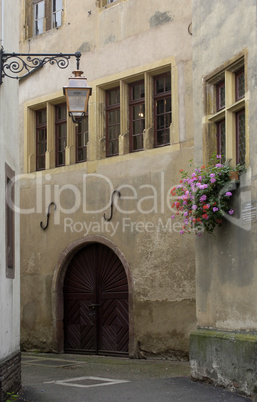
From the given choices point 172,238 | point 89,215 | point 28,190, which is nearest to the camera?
point 172,238

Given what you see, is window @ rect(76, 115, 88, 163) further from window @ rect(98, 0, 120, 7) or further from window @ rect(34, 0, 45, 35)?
window @ rect(34, 0, 45, 35)

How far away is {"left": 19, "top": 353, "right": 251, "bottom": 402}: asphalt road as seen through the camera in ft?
32.0

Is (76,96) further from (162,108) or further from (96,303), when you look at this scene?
(96,303)

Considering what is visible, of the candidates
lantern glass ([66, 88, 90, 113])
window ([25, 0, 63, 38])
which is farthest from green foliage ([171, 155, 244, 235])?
window ([25, 0, 63, 38])

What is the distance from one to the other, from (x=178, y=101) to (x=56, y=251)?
4.54 meters

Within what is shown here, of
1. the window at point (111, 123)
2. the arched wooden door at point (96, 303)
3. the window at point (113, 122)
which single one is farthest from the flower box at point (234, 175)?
the window at point (113, 122)

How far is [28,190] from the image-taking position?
56.9 ft

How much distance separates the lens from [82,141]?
1669 centimetres

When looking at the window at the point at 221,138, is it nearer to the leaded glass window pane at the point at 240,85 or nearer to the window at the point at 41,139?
the leaded glass window pane at the point at 240,85

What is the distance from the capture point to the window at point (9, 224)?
1002 centimetres

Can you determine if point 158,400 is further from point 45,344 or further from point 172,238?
point 45,344

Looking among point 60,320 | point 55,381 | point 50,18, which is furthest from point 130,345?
point 50,18

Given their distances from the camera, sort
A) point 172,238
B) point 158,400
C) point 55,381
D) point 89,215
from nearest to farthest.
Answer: point 158,400 < point 55,381 < point 172,238 < point 89,215

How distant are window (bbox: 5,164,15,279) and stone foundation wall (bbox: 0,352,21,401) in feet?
3.82
